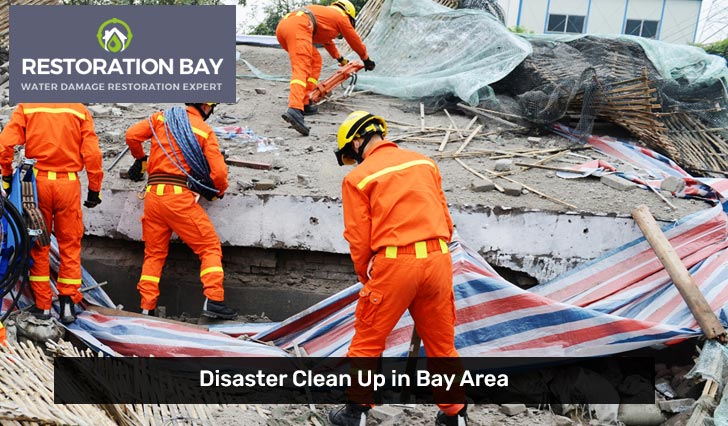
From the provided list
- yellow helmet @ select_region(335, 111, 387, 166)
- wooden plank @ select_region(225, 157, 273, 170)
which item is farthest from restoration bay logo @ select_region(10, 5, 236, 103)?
yellow helmet @ select_region(335, 111, 387, 166)

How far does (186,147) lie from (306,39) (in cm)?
253

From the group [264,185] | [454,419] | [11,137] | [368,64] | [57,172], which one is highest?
[368,64]

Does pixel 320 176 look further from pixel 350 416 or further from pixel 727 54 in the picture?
pixel 727 54

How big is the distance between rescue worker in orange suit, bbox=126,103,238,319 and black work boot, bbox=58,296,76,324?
0.50 meters

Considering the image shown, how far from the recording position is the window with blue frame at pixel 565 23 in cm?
2408

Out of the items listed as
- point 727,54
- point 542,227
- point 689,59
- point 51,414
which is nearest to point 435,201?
point 542,227

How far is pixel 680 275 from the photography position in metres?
4.66

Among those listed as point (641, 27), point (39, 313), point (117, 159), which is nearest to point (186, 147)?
point (117, 159)

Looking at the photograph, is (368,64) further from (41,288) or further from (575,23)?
(575,23)

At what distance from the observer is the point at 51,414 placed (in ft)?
10.1

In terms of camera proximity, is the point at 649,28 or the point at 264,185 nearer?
the point at 264,185

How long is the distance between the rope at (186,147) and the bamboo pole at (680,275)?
3273 millimetres

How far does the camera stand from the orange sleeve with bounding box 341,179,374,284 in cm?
383

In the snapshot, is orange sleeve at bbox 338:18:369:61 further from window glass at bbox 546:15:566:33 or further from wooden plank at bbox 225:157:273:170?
window glass at bbox 546:15:566:33
